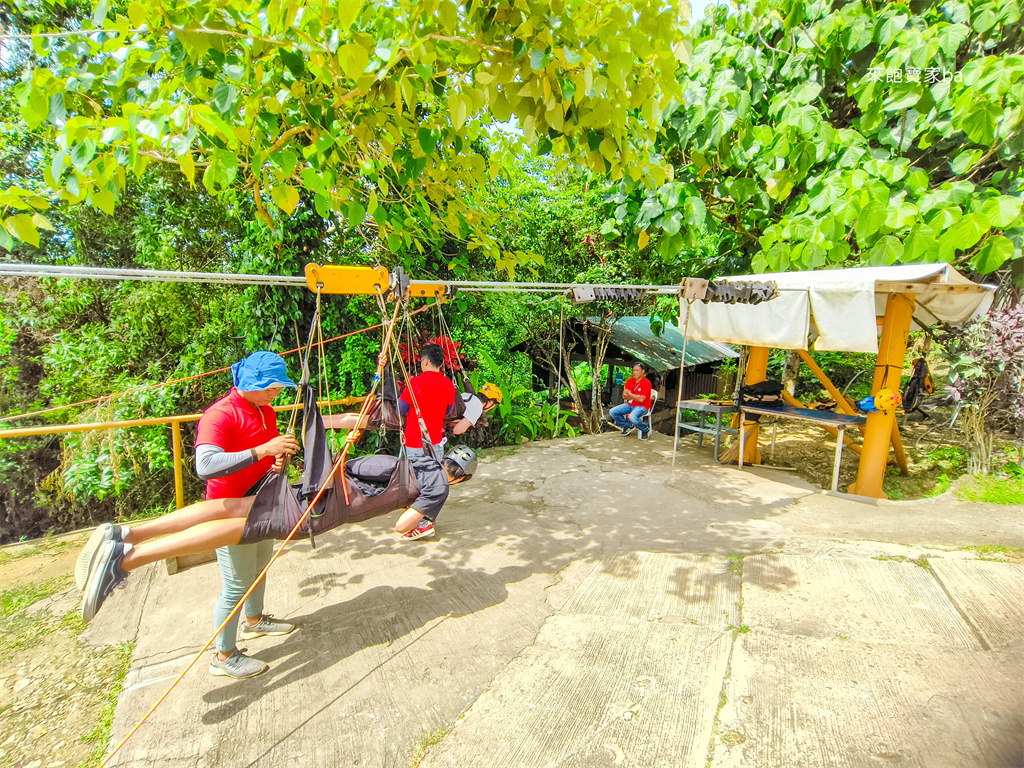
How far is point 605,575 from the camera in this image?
3.82 m

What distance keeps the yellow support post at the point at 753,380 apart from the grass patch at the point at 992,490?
211 centimetres

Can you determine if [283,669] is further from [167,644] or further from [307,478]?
[307,478]

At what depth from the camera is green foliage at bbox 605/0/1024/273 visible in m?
4.73

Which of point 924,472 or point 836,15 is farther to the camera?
point 924,472

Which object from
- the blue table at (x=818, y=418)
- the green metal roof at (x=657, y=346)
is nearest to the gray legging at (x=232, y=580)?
the blue table at (x=818, y=418)

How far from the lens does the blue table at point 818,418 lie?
5582 millimetres

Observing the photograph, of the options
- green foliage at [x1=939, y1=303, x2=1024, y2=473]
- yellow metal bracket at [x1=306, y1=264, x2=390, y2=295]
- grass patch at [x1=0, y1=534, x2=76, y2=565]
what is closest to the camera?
yellow metal bracket at [x1=306, y1=264, x2=390, y2=295]

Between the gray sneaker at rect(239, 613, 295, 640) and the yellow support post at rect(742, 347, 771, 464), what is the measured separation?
19.3 feet

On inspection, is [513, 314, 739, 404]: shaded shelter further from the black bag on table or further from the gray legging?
the gray legging

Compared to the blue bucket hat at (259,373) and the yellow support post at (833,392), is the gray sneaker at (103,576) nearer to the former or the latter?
the blue bucket hat at (259,373)

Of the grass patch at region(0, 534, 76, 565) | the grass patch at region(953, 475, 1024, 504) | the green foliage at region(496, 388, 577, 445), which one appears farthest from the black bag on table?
the grass patch at region(0, 534, 76, 565)

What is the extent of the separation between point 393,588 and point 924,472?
23.8ft

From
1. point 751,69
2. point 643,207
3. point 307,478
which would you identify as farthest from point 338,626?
point 751,69

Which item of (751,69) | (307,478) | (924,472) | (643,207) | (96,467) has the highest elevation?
(751,69)
